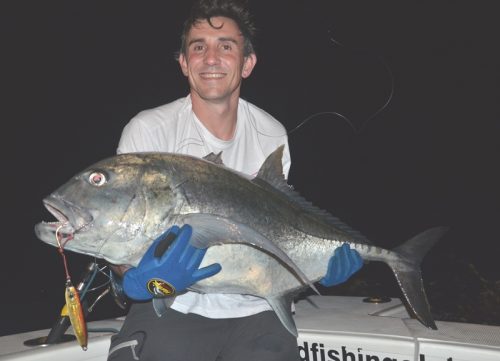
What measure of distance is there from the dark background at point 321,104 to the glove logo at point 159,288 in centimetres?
1344

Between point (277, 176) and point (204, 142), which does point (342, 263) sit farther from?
point (204, 142)

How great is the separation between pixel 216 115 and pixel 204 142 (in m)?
0.21

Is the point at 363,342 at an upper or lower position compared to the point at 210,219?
lower

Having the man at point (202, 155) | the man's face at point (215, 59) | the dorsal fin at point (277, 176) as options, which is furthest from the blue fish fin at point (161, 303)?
the man's face at point (215, 59)

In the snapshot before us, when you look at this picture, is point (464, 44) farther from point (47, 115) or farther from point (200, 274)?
point (200, 274)

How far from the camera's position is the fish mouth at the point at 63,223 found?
6.75 feet

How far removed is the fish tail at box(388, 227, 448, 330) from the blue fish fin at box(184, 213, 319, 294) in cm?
92

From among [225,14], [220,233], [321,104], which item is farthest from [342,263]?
[321,104]

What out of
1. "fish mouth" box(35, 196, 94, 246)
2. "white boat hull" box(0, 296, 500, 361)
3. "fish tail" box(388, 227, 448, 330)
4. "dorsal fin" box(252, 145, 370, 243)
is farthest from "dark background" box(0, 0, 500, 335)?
"fish mouth" box(35, 196, 94, 246)

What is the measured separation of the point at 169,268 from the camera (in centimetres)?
226

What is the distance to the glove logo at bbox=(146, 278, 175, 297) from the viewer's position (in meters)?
2.33

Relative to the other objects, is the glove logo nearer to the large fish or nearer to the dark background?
the large fish

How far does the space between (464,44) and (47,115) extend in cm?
3011

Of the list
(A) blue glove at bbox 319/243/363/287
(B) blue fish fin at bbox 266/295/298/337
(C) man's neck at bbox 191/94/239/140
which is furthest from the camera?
(C) man's neck at bbox 191/94/239/140
